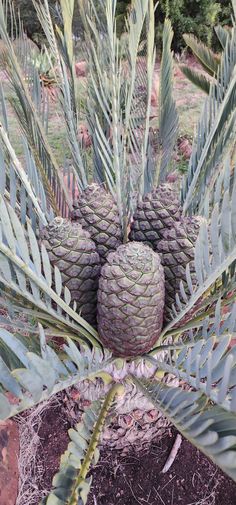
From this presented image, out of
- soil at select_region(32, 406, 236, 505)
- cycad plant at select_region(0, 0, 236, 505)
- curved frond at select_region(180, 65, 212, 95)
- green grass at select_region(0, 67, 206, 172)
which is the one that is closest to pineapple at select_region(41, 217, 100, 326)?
cycad plant at select_region(0, 0, 236, 505)

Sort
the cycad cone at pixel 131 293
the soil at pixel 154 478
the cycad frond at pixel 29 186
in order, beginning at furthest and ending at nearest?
1. the soil at pixel 154 478
2. the cycad frond at pixel 29 186
3. the cycad cone at pixel 131 293

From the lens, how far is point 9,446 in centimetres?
105

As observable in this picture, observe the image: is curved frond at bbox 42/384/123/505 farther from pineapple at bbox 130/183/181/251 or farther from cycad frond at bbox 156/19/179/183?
cycad frond at bbox 156/19/179/183

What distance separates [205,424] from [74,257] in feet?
1.40

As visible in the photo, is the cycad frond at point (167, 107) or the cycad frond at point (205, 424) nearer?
the cycad frond at point (205, 424)

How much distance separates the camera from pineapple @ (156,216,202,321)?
32.1 inches

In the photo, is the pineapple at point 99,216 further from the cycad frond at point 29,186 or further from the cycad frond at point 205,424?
the cycad frond at point 205,424

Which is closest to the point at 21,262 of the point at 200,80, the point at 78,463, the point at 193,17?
the point at 78,463

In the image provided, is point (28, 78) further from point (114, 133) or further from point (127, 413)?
point (127, 413)

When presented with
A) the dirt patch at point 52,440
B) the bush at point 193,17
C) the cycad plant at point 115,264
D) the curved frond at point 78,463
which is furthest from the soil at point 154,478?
the bush at point 193,17

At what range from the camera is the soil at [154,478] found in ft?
3.22

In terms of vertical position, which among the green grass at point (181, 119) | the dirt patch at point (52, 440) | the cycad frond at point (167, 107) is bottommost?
the dirt patch at point (52, 440)

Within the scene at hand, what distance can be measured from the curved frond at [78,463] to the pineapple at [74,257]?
22 cm

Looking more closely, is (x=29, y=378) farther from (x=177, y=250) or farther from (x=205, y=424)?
(x=177, y=250)
